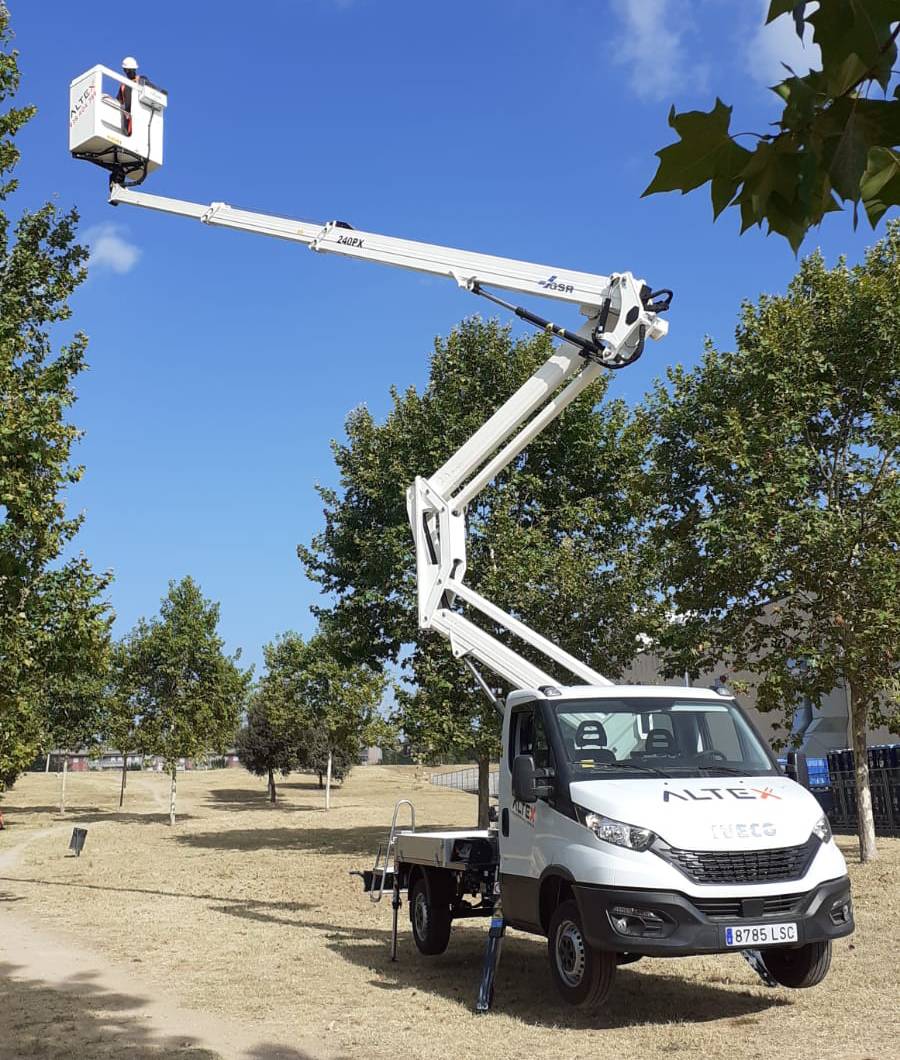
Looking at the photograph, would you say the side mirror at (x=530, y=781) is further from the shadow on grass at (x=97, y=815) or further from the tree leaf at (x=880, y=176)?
the shadow on grass at (x=97, y=815)

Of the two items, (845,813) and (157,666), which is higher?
(157,666)

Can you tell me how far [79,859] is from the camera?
23641 millimetres

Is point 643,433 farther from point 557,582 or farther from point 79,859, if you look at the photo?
point 79,859

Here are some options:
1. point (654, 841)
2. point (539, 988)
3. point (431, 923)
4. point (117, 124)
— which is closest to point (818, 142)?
point (654, 841)

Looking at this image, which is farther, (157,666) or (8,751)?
(157,666)

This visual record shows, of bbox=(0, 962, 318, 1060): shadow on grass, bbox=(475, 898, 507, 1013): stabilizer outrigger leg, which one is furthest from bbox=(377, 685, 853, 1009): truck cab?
bbox=(0, 962, 318, 1060): shadow on grass

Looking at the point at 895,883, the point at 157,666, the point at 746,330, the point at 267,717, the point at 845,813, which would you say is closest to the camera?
the point at 895,883

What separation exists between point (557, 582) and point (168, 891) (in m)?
8.80

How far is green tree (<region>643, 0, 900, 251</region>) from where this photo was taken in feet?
7.70

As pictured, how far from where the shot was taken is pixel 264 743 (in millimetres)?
51906

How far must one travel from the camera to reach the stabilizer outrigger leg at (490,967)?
862 centimetres

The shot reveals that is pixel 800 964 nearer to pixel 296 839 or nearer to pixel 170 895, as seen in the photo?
pixel 170 895

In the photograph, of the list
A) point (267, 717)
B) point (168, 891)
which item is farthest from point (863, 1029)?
point (267, 717)

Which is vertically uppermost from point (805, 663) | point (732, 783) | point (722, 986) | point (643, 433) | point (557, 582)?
point (643, 433)
